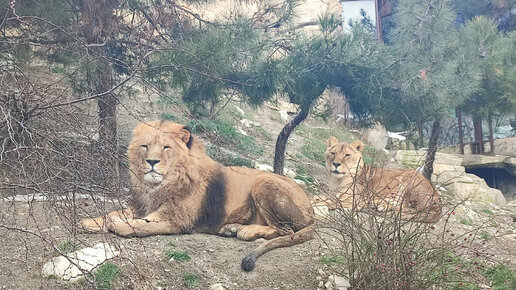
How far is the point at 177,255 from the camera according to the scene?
6020 millimetres

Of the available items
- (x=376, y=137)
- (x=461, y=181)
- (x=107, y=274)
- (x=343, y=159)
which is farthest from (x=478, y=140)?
(x=107, y=274)

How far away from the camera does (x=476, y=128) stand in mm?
16188

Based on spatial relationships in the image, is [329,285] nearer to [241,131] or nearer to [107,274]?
[107,274]

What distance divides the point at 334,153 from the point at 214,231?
2.68 metres

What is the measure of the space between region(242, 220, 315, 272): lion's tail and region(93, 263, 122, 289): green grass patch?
1270mm

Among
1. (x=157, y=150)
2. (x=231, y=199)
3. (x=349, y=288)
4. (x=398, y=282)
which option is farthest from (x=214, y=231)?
(x=398, y=282)

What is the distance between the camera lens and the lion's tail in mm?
6012

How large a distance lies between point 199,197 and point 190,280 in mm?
1205

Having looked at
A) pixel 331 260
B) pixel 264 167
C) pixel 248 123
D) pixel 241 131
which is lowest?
pixel 331 260

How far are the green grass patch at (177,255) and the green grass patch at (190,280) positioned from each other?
231 mm

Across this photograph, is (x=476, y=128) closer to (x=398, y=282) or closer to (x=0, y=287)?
(x=398, y=282)

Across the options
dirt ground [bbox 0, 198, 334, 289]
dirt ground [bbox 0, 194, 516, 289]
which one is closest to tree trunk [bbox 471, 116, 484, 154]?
dirt ground [bbox 0, 194, 516, 289]

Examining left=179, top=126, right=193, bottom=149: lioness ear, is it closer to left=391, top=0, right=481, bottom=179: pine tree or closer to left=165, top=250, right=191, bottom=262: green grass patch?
left=165, top=250, right=191, bottom=262: green grass patch

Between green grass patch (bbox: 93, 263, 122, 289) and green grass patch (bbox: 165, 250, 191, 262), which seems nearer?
green grass patch (bbox: 93, 263, 122, 289)
